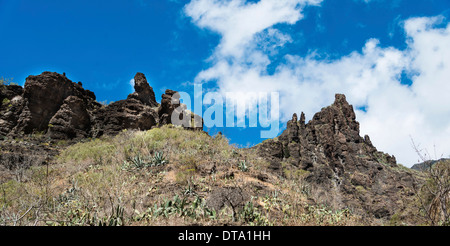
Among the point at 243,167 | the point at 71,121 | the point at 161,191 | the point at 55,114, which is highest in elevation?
the point at 55,114

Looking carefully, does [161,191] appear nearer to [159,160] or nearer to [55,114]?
[159,160]

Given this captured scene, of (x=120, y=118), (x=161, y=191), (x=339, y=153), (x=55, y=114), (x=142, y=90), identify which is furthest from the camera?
(x=339, y=153)

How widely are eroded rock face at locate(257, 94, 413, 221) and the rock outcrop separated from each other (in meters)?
58.7

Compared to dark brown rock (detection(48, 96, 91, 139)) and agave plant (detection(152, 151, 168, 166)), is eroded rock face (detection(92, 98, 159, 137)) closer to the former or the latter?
dark brown rock (detection(48, 96, 91, 139))

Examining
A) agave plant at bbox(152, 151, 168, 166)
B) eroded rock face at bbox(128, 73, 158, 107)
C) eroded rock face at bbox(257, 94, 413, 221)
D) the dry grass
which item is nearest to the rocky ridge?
eroded rock face at bbox(128, 73, 158, 107)

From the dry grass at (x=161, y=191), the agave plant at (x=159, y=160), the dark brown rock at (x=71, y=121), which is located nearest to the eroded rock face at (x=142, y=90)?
the dark brown rock at (x=71, y=121)

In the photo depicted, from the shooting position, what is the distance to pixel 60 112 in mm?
20297

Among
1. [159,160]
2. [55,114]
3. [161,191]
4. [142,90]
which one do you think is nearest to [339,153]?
[142,90]

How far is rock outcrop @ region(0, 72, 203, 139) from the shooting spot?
763 inches

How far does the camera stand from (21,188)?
27.6 feet

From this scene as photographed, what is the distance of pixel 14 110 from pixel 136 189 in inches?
773

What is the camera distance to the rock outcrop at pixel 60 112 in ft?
63.6

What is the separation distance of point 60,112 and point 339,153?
10649 centimetres
